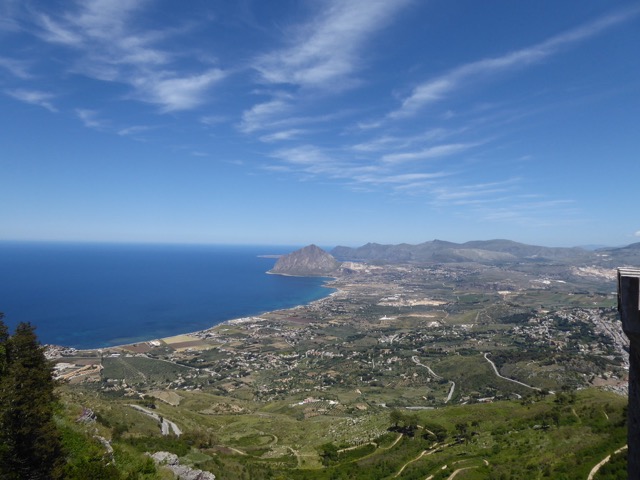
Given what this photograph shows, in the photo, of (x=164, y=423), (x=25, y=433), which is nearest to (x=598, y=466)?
(x=25, y=433)

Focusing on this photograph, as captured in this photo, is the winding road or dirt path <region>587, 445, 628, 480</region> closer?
dirt path <region>587, 445, 628, 480</region>

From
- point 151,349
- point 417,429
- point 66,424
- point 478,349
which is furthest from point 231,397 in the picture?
point 478,349

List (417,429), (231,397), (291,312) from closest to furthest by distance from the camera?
(417,429) < (231,397) < (291,312)

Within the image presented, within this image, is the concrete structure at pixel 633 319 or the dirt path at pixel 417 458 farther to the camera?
the dirt path at pixel 417 458

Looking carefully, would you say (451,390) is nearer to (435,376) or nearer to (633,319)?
(435,376)

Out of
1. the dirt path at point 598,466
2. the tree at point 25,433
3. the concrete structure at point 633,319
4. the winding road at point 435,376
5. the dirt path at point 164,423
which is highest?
the concrete structure at point 633,319

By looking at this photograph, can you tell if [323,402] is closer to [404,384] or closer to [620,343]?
[404,384]

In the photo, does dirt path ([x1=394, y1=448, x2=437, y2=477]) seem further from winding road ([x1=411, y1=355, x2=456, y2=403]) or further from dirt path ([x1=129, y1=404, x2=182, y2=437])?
winding road ([x1=411, y1=355, x2=456, y2=403])

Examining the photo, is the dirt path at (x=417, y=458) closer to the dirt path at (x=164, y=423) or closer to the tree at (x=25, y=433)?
the dirt path at (x=164, y=423)

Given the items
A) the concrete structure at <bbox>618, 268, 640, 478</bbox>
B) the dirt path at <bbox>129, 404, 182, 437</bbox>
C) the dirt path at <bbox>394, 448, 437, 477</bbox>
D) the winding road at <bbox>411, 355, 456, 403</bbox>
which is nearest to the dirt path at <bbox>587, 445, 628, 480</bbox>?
the dirt path at <bbox>394, 448, 437, 477</bbox>

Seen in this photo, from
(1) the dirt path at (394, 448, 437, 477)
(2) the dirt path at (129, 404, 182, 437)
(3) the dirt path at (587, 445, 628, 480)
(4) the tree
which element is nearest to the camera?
(4) the tree

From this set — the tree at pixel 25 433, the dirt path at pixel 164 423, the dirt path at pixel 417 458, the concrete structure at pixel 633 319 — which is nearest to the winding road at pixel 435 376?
the dirt path at pixel 417 458
